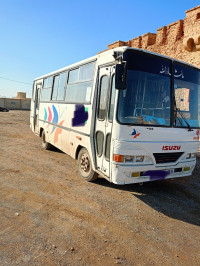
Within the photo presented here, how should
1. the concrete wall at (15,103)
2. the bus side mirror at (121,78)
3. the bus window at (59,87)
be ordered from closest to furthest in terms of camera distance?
the bus side mirror at (121,78) → the bus window at (59,87) → the concrete wall at (15,103)

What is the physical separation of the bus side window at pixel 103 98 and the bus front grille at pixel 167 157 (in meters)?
1.47

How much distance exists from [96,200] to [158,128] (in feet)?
6.77

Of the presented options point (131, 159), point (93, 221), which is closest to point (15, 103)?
point (131, 159)

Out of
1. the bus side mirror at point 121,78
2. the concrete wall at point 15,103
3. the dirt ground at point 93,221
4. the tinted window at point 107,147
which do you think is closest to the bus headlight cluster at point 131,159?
the tinted window at point 107,147

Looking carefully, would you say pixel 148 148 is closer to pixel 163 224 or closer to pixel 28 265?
pixel 163 224

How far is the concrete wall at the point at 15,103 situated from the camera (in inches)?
1845

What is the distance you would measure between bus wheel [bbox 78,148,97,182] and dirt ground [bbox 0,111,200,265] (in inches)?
7.4

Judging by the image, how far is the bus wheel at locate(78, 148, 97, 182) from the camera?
5438mm

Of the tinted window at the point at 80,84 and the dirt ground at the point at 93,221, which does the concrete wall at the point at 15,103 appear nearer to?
the tinted window at the point at 80,84

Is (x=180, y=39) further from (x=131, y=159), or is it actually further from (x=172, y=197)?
(x=131, y=159)

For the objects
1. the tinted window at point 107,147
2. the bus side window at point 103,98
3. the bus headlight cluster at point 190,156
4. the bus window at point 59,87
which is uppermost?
the bus window at point 59,87

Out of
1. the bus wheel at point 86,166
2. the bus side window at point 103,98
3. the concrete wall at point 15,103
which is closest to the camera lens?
the bus side window at point 103,98

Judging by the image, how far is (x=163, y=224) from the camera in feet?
12.7

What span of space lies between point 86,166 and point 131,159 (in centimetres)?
178
